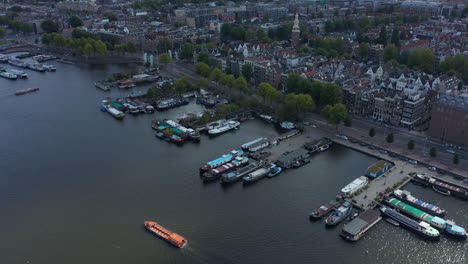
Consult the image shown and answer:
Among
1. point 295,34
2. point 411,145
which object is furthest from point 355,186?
point 295,34

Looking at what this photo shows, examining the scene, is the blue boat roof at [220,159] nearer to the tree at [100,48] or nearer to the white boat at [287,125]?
the white boat at [287,125]

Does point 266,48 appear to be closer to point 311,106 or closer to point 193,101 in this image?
point 193,101

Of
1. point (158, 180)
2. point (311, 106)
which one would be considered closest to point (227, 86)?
point (311, 106)

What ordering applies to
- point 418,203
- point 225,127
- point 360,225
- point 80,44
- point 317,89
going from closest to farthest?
point 360,225 < point 418,203 < point 225,127 < point 317,89 < point 80,44

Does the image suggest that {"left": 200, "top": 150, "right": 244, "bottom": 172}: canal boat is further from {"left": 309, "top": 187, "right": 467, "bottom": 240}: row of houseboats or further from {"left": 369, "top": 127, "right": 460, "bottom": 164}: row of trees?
{"left": 369, "top": 127, "right": 460, "bottom": 164}: row of trees

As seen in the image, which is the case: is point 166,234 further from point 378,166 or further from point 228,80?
point 228,80

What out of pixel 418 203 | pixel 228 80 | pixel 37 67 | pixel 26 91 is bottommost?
pixel 418 203
